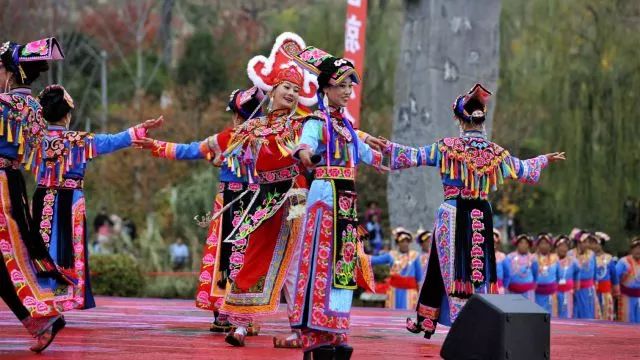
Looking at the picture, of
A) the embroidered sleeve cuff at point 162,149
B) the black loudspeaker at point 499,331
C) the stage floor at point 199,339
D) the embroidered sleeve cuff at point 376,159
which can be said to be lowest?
the stage floor at point 199,339

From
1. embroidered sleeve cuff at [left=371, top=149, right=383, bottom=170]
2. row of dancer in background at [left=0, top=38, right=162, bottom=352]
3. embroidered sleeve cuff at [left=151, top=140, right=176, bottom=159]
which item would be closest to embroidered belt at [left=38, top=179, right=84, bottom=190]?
embroidered sleeve cuff at [left=151, top=140, right=176, bottom=159]

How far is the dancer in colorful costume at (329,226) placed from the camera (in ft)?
26.4

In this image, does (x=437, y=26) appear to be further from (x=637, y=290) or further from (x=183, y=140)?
(x=183, y=140)

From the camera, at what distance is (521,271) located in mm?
18594

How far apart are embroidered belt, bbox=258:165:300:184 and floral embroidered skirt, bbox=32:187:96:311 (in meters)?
2.20

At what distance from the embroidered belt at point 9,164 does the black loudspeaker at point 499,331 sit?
302cm

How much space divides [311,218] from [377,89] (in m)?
24.3

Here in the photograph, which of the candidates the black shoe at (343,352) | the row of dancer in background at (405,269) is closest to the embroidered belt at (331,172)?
the black shoe at (343,352)

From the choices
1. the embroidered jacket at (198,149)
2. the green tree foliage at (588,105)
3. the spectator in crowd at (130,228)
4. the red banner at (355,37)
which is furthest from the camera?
the spectator in crowd at (130,228)

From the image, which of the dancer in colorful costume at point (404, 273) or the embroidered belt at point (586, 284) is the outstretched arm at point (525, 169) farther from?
the embroidered belt at point (586, 284)

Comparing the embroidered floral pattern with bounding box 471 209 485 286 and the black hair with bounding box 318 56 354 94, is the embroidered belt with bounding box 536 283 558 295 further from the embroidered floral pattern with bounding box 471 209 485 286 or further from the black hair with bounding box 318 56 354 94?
the black hair with bounding box 318 56 354 94

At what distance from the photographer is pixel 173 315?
13156mm

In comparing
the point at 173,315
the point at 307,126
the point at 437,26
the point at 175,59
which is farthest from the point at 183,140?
the point at 307,126

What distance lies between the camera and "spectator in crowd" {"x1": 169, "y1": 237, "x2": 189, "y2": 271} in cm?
2438
